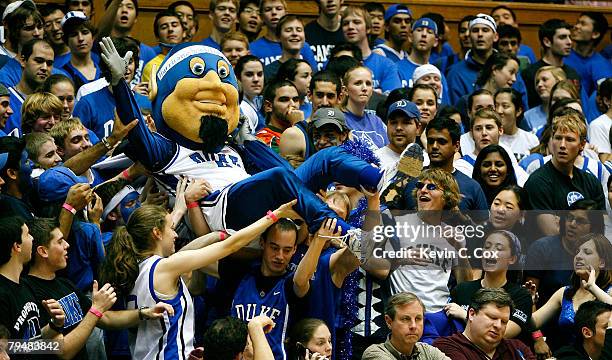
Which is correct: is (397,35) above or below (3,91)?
above

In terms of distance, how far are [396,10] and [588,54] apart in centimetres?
200

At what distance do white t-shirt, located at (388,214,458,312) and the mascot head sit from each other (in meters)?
1.14

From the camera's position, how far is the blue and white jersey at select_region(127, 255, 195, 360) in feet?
20.5

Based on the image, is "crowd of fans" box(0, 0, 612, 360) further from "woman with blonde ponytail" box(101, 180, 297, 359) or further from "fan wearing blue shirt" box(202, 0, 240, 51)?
"fan wearing blue shirt" box(202, 0, 240, 51)

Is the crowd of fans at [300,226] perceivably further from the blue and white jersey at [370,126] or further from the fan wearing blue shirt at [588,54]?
the fan wearing blue shirt at [588,54]

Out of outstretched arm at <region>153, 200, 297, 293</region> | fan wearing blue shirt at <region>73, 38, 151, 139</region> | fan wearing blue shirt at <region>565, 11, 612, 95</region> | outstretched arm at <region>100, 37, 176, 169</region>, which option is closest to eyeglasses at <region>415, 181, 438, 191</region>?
outstretched arm at <region>153, 200, 297, 293</region>

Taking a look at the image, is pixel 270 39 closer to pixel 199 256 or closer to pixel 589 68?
pixel 589 68

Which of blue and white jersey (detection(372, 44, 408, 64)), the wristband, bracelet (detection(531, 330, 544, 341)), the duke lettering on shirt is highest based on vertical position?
blue and white jersey (detection(372, 44, 408, 64))

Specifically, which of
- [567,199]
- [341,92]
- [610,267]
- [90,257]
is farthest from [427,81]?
[90,257]

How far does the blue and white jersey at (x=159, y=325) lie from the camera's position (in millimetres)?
6258

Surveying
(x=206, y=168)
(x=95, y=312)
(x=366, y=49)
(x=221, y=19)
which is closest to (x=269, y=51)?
(x=221, y=19)

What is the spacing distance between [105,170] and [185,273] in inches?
48.6

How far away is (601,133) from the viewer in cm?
995

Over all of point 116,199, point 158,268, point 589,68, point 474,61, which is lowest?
point 158,268
